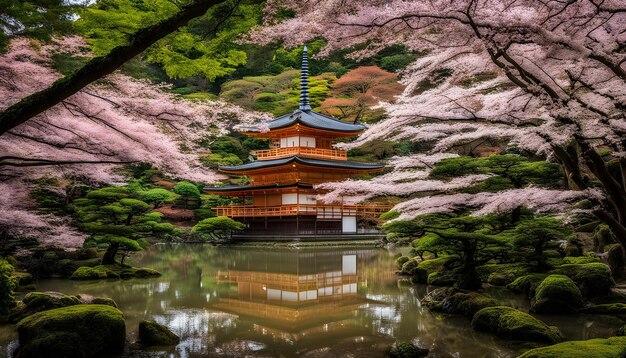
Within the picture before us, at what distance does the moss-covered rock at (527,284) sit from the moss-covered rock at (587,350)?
4356mm

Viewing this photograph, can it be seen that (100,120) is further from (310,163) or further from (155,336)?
(310,163)

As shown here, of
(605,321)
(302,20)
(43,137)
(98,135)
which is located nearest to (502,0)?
(302,20)

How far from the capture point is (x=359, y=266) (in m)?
13.9

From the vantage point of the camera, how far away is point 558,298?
702cm

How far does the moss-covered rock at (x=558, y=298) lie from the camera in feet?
22.9

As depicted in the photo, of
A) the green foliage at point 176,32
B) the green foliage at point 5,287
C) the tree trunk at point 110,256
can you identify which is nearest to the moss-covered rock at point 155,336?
the green foliage at point 5,287

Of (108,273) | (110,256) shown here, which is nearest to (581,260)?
(108,273)

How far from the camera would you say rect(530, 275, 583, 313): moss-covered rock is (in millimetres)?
6984

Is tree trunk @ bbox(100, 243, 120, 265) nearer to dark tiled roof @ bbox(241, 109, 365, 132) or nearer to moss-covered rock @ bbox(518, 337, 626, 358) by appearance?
moss-covered rock @ bbox(518, 337, 626, 358)

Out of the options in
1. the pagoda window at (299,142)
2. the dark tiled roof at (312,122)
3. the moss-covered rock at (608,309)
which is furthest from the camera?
the pagoda window at (299,142)

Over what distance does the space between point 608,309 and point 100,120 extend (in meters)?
8.02

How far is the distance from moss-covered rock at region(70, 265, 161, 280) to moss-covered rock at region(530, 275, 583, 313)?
8.80 meters

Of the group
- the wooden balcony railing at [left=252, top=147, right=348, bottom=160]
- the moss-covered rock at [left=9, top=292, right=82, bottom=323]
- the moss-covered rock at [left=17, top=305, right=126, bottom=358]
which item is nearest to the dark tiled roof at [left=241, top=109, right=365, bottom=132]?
the wooden balcony railing at [left=252, top=147, right=348, bottom=160]

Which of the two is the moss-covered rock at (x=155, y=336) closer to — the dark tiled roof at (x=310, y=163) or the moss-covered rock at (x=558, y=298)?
the moss-covered rock at (x=558, y=298)
